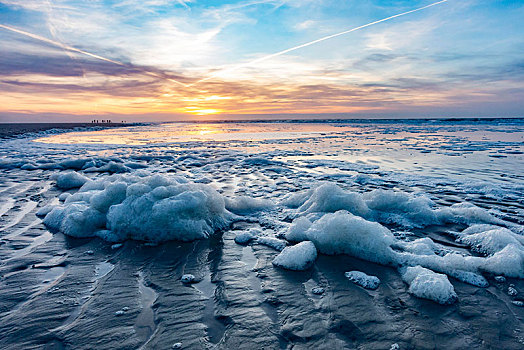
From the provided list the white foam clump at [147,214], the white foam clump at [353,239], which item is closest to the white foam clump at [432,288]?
the white foam clump at [353,239]

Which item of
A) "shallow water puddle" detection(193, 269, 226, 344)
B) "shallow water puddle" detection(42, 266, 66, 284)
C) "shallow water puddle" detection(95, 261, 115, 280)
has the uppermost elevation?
"shallow water puddle" detection(42, 266, 66, 284)

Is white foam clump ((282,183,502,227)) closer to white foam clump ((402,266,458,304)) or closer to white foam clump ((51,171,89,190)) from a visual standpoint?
white foam clump ((402,266,458,304))

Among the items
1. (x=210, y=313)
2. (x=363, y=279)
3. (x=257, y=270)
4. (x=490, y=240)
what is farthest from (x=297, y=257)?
(x=490, y=240)

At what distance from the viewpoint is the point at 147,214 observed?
13.3ft

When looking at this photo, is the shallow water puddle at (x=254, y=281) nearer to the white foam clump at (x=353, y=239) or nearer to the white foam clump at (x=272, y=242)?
the white foam clump at (x=272, y=242)

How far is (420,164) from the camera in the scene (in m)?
9.71

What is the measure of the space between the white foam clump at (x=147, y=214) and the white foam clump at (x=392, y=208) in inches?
62.7

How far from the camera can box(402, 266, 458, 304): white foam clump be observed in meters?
2.52

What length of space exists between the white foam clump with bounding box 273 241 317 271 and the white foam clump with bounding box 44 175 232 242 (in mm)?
1234

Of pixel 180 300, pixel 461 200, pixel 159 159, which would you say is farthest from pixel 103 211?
pixel 159 159

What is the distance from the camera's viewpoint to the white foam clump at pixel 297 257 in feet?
10.3

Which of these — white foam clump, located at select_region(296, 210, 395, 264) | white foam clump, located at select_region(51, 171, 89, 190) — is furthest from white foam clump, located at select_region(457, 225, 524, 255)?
white foam clump, located at select_region(51, 171, 89, 190)

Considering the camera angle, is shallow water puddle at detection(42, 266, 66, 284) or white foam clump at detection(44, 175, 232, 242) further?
white foam clump at detection(44, 175, 232, 242)

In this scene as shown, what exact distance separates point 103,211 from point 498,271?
5108 mm
